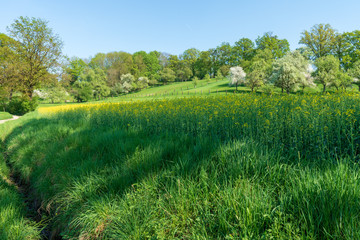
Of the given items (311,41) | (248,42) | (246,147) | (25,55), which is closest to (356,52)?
(311,41)

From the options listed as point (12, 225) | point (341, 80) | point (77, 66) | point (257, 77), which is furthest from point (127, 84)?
point (12, 225)

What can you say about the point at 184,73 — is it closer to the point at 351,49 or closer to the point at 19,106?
the point at 351,49

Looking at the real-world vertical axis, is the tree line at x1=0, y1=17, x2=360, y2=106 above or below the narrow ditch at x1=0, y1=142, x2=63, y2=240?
above

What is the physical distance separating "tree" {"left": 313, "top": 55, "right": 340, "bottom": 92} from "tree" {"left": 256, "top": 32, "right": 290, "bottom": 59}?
25.5 m

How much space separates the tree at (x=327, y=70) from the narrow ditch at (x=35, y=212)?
138 feet

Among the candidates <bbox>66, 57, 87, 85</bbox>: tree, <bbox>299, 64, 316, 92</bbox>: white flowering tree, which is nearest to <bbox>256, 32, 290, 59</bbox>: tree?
A: <bbox>299, 64, 316, 92</bbox>: white flowering tree

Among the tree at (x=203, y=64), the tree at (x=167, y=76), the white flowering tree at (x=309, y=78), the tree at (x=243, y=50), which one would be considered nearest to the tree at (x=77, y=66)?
the tree at (x=167, y=76)

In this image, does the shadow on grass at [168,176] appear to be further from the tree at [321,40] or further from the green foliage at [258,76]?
the tree at [321,40]

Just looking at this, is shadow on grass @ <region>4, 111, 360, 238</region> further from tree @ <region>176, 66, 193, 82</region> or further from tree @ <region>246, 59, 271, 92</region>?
tree @ <region>176, 66, 193, 82</region>

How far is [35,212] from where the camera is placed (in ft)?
14.5

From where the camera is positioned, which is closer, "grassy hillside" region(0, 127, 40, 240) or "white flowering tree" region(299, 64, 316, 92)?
"grassy hillside" region(0, 127, 40, 240)

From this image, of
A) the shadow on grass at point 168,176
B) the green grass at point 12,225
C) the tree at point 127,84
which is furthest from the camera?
the tree at point 127,84

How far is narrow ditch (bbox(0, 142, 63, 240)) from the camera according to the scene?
3.64 meters

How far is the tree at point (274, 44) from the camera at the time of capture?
5842 cm
